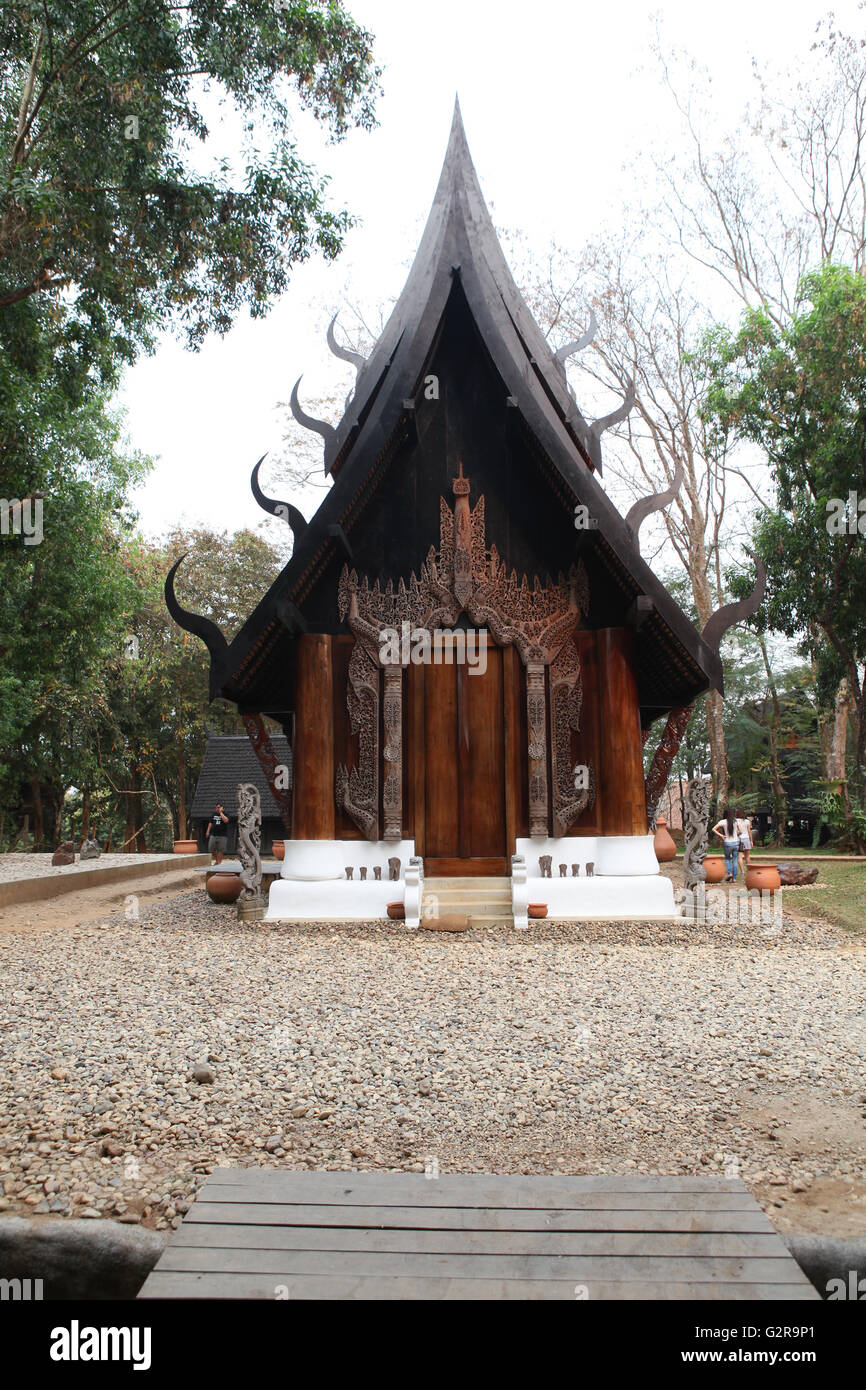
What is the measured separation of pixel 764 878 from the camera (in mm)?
Result: 11172

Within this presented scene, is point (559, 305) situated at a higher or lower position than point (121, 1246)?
higher

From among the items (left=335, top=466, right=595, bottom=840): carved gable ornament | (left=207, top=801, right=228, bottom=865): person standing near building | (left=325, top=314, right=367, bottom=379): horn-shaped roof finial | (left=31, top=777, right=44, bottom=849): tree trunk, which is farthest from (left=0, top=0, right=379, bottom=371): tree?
(left=31, top=777, right=44, bottom=849): tree trunk

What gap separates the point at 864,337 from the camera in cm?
1590

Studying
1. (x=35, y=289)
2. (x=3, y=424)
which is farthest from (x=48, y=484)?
(x=35, y=289)

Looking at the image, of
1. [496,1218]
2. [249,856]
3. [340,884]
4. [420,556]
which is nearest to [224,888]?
[249,856]

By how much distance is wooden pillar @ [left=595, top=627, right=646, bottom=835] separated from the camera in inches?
357

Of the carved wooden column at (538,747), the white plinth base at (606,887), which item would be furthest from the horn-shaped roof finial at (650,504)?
the white plinth base at (606,887)

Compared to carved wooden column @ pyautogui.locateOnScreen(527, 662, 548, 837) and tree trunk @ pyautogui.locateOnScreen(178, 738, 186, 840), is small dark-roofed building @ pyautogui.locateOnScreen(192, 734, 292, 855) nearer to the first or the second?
tree trunk @ pyautogui.locateOnScreen(178, 738, 186, 840)

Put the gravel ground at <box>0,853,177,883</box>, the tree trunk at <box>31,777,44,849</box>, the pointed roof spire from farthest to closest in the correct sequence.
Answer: the tree trunk at <box>31,777,44,849</box> → the gravel ground at <box>0,853,177,883</box> → the pointed roof spire

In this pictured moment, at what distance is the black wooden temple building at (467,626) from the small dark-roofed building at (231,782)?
15871 millimetres

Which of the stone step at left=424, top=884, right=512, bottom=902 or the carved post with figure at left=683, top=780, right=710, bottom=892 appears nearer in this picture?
the stone step at left=424, top=884, right=512, bottom=902
